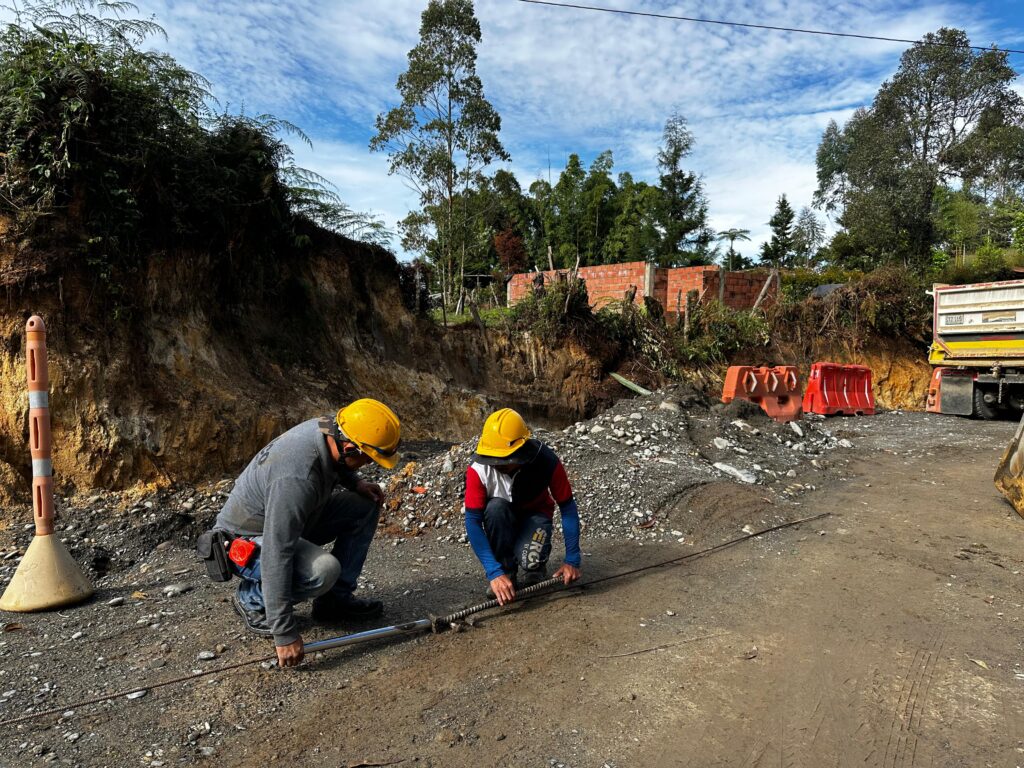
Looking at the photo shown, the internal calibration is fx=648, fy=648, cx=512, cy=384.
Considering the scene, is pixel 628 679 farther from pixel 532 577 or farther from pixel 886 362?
pixel 886 362

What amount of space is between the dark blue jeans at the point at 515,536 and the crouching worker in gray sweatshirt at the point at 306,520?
66cm

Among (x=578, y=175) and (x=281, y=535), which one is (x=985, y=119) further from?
(x=281, y=535)

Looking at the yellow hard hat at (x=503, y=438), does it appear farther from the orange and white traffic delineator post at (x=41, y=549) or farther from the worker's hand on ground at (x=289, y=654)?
the orange and white traffic delineator post at (x=41, y=549)

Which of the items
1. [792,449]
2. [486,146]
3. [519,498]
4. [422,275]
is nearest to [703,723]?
[519,498]

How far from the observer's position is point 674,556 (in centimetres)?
475

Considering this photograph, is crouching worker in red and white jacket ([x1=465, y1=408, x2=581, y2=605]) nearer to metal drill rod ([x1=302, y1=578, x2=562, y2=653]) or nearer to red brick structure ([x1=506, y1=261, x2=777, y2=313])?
metal drill rod ([x1=302, y1=578, x2=562, y2=653])

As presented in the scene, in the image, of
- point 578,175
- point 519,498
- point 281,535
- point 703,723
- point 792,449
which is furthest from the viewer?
point 578,175

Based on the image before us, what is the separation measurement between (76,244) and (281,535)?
488 cm

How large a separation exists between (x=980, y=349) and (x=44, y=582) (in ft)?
40.7

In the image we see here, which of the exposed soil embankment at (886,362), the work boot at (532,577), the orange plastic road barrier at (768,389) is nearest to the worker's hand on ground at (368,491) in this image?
the work boot at (532,577)

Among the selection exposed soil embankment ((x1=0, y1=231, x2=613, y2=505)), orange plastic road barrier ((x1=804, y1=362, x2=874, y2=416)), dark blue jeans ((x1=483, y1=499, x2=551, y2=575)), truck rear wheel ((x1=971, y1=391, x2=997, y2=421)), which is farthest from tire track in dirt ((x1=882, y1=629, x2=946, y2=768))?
truck rear wheel ((x1=971, y1=391, x2=997, y2=421))

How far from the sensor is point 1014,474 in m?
5.44

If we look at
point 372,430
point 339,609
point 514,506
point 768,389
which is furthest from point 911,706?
point 768,389

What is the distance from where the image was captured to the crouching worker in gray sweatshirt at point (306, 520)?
291 centimetres
